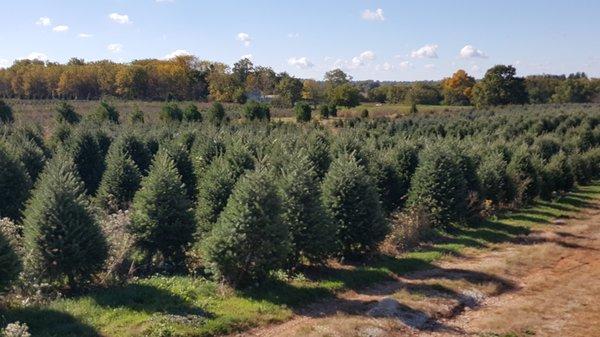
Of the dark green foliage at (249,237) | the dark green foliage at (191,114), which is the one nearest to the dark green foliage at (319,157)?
the dark green foliage at (249,237)

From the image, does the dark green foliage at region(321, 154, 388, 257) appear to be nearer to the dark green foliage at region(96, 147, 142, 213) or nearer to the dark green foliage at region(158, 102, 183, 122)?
the dark green foliage at region(96, 147, 142, 213)

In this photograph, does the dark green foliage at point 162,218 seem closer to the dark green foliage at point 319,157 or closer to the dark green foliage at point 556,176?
the dark green foliage at point 319,157

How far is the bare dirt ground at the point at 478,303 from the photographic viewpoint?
378 inches

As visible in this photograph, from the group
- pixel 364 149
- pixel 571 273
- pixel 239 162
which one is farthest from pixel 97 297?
pixel 364 149

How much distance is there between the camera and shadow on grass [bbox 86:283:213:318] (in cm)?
934

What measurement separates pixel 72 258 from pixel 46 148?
57.1 ft

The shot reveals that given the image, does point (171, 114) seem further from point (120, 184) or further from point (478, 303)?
point (478, 303)

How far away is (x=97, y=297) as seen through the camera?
32.0 ft

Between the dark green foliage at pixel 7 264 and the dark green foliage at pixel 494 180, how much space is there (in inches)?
597

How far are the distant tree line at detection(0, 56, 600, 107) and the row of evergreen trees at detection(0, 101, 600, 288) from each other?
5166 centimetres

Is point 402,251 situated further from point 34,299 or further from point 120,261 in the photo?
point 34,299

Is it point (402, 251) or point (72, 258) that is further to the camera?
point (402, 251)

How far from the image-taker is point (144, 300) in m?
9.77

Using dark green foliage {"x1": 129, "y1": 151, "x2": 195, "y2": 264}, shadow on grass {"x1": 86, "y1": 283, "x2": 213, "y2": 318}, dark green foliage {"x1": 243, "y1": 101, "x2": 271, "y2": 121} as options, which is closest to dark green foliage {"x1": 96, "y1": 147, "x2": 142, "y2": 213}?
dark green foliage {"x1": 129, "y1": 151, "x2": 195, "y2": 264}
